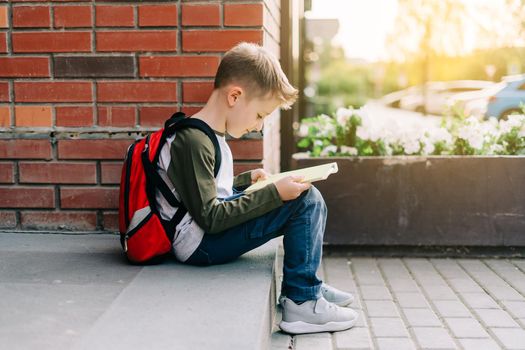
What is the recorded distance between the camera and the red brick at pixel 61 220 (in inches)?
129

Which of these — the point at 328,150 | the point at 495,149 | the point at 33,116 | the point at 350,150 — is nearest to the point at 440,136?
the point at 495,149

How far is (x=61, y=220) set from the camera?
328cm

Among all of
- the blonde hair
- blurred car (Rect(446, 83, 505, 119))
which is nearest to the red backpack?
the blonde hair

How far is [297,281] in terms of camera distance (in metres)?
2.66

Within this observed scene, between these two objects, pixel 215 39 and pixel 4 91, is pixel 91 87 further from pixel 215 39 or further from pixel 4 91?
pixel 215 39

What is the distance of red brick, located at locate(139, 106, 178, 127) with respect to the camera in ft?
10.5

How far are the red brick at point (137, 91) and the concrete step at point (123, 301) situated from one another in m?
0.72

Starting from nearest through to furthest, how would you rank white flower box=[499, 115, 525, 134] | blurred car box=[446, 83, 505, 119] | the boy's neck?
the boy's neck → white flower box=[499, 115, 525, 134] → blurred car box=[446, 83, 505, 119]

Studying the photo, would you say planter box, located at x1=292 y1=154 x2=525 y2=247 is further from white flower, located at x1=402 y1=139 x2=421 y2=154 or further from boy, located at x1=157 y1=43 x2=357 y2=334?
boy, located at x1=157 y1=43 x2=357 y2=334

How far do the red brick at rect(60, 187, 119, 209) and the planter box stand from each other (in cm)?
132

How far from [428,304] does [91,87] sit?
6.24 ft

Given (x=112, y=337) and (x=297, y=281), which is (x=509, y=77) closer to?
(x=297, y=281)

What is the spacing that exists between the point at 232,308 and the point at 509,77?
3963mm

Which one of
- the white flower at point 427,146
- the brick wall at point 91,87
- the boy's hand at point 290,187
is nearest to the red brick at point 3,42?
the brick wall at point 91,87
